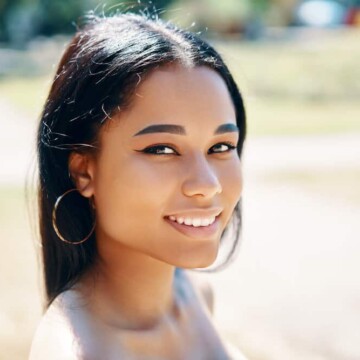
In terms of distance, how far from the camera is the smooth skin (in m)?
1.87

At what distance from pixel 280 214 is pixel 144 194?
5283 millimetres

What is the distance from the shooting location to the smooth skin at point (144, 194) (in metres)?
1.87

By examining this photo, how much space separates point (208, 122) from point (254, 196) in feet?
19.5

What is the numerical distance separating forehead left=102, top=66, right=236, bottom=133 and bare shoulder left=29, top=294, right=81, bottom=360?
545 mm

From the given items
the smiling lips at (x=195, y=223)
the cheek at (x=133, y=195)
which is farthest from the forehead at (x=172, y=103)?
the smiling lips at (x=195, y=223)

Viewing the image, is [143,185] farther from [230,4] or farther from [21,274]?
[230,4]

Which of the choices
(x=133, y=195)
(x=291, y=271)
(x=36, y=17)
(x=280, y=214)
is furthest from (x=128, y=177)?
(x=36, y=17)

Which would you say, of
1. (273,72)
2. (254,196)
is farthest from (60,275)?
(273,72)

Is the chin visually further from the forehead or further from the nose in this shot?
the forehead

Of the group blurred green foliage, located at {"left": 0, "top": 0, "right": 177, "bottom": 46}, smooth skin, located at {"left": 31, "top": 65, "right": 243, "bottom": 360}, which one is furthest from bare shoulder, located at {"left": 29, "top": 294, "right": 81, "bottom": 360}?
blurred green foliage, located at {"left": 0, "top": 0, "right": 177, "bottom": 46}

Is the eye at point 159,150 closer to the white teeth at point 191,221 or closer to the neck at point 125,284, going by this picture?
the white teeth at point 191,221

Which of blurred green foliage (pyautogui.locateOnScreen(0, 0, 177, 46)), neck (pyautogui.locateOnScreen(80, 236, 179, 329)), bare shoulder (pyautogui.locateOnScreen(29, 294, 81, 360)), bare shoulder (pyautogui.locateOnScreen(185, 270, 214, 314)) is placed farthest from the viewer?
blurred green foliage (pyautogui.locateOnScreen(0, 0, 177, 46))

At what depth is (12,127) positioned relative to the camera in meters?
12.3

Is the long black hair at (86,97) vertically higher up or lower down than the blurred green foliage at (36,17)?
lower down
